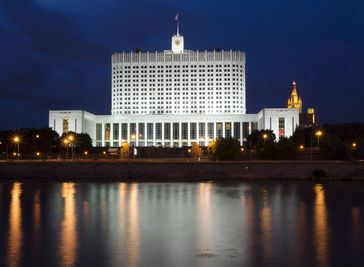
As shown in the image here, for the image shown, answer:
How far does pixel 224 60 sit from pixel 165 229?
405 ft

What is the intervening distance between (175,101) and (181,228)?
117310 millimetres

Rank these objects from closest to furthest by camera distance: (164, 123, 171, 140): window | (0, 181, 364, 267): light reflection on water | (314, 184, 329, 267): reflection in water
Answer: (0, 181, 364, 267): light reflection on water, (314, 184, 329, 267): reflection in water, (164, 123, 171, 140): window

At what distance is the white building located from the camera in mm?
125688

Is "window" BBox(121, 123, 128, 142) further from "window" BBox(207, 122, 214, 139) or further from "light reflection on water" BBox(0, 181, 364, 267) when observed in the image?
"light reflection on water" BBox(0, 181, 364, 267)

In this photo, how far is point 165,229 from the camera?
2033 cm

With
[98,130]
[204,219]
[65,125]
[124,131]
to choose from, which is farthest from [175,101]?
[204,219]

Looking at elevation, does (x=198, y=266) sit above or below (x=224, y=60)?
below

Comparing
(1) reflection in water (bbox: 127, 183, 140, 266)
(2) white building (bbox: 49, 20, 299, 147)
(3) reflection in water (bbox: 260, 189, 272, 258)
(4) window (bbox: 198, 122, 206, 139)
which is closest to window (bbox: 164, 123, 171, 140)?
(2) white building (bbox: 49, 20, 299, 147)

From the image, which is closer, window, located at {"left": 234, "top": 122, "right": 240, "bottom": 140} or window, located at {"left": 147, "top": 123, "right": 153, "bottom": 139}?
window, located at {"left": 234, "top": 122, "right": 240, "bottom": 140}

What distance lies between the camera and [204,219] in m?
23.2

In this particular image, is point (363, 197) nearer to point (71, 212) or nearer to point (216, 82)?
point (71, 212)

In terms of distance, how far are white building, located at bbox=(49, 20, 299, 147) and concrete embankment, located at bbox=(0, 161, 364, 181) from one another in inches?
2829

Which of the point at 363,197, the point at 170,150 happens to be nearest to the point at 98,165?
the point at 363,197

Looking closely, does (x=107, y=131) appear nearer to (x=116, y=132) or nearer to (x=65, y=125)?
(x=116, y=132)
